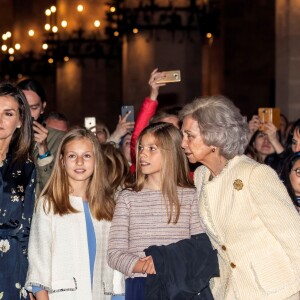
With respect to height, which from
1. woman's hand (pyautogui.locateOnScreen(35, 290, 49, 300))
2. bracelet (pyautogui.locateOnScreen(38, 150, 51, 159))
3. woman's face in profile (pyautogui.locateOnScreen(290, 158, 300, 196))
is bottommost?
woman's hand (pyautogui.locateOnScreen(35, 290, 49, 300))

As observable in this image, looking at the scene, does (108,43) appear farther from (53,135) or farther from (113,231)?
(113,231)

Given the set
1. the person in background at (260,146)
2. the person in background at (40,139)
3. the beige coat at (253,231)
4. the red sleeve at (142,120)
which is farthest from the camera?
the person in background at (260,146)

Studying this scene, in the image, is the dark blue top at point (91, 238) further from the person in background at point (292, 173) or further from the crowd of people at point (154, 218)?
the person in background at point (292, 173)

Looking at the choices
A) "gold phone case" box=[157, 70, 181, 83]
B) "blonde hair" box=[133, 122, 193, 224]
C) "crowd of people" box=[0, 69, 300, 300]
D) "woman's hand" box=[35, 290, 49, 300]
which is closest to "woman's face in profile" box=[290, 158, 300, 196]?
"crowd of people" box=[0, 69, 300, 300]

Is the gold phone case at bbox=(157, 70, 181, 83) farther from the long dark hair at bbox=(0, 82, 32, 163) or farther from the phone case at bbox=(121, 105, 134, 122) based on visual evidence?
the long dark hair at bbox=(0, 82, 32, 163)

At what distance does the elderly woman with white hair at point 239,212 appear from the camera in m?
5.88

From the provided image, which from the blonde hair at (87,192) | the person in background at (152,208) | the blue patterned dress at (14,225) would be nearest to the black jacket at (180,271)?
the person in background at (152,208)

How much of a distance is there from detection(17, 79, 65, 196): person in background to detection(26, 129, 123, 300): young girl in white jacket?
0.35 m

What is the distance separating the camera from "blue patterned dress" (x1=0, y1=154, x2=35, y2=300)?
6750 mm

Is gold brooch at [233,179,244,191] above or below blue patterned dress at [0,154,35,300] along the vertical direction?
above

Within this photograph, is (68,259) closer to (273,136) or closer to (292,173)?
(292,173)

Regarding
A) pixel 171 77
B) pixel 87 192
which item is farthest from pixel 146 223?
pixel 171 77

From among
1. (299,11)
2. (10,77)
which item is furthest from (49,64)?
(299,11)

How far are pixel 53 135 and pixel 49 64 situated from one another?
24509 millimetres
